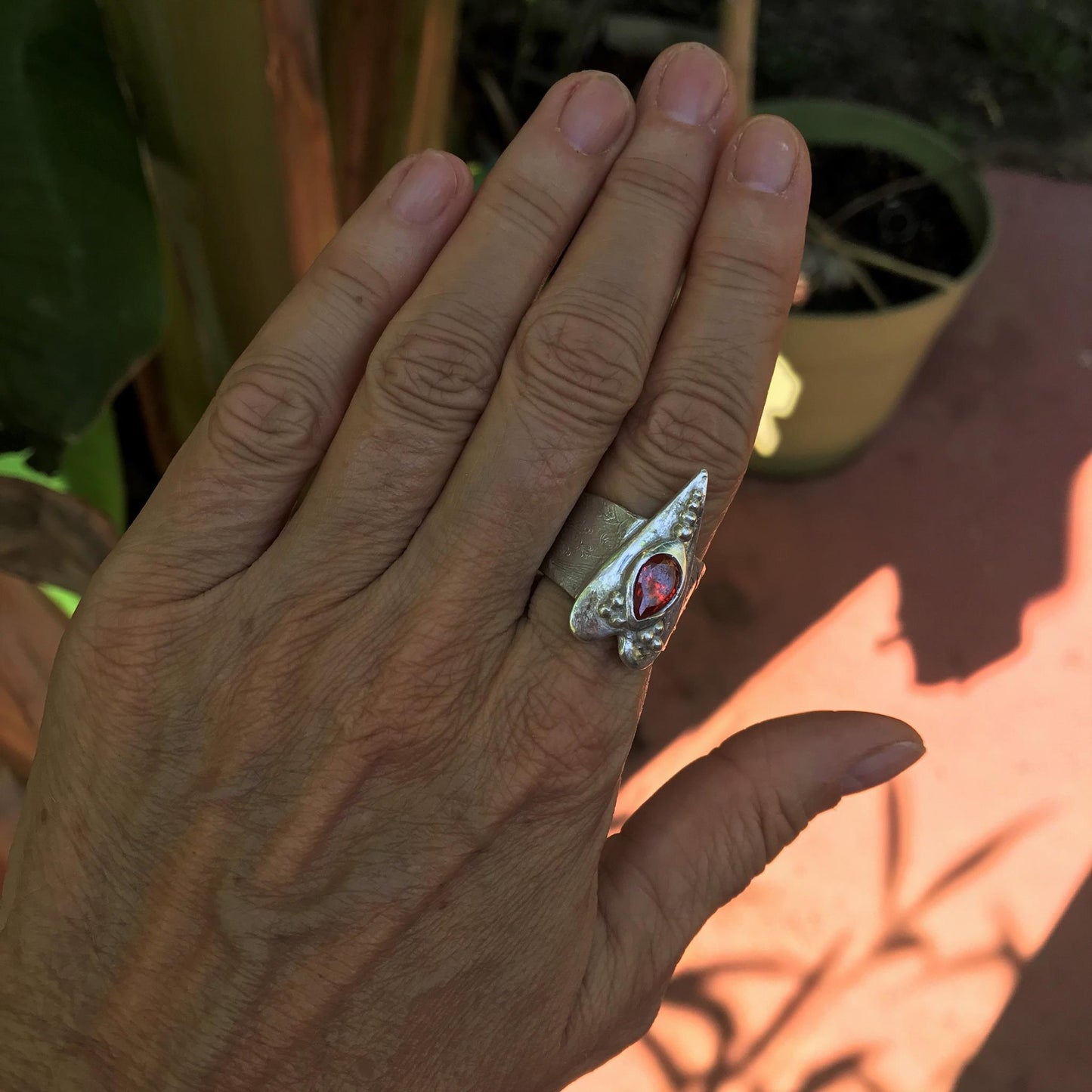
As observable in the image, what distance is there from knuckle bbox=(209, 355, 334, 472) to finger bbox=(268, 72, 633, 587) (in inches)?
1.0

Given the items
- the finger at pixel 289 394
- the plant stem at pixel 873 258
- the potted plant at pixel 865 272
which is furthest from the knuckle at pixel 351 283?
the plant stem at pixel 873 258

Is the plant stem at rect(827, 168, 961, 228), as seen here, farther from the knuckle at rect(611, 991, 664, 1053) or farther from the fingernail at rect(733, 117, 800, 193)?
the knuckle at rect(611, 991, 664, 1053)

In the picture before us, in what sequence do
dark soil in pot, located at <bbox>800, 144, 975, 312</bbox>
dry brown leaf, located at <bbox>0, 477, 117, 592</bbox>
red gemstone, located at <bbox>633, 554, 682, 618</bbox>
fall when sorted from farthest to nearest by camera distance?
dark soil in pot, located at <bbox>800, 144, 975, 312</bbox>, dry brown leaf, located at <bbox>0, 477, 117, 592</bbox>, red gemstone, located at <bbox>633, 554, 682, 618</bbox>

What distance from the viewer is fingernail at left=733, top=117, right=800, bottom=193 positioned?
55 cm

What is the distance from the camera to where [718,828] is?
64 centimetres

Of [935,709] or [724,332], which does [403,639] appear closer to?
[724,332]

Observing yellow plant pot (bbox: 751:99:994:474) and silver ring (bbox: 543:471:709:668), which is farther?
yellow plant pot (bbox: 751:99:994:474)

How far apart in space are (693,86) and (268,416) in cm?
32

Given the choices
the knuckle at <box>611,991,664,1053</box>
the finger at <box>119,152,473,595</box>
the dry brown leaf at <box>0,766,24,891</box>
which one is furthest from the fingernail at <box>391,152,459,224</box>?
the dry brown leaf at <box>0,766,24,891</box>

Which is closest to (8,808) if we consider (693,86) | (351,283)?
(351,283)

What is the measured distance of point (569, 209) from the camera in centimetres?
58

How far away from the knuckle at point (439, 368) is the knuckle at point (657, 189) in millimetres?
114

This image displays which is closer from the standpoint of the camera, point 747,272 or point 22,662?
point 747,272

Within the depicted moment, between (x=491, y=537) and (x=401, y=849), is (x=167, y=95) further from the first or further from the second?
(x=401, y=849)
